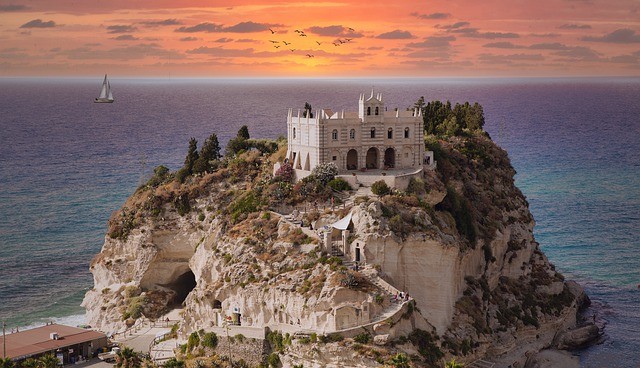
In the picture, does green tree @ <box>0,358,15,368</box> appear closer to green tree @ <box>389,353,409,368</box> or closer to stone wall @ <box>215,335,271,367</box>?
stone wall @ <box>215,335,271,367</box>

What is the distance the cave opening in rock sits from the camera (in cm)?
9925

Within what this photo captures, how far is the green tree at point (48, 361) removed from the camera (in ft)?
243

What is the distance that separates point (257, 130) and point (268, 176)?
10204 centimetres

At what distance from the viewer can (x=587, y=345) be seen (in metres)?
96.1

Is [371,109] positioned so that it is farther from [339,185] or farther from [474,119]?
[474,119]

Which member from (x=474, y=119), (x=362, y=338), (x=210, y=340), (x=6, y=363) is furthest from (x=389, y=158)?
(x=6, y=363)

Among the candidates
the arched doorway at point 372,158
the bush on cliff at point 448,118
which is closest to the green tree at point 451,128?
the bush on cliff at point 448,118

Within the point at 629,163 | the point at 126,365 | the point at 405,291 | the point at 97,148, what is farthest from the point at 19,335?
the point at 629,163

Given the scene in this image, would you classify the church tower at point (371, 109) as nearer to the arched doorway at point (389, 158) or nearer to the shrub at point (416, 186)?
the arched doorway at point (389, 158)

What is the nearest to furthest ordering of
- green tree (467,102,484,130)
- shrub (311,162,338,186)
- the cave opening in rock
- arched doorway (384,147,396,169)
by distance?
shrub (311,162,338,186) < arched doorway (384,147,396,169) < the cave opening in rock < green tree (467,102,484,130)

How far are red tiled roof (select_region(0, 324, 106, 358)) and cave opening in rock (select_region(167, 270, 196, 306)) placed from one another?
50.3ft

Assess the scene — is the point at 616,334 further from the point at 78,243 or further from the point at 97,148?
the point at 97,148

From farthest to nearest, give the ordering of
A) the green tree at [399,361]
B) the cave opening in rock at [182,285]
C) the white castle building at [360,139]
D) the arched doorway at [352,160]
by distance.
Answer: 1. the cave opening in rock at [182,285]
2. the arched doorway at [352,160]
3. the white castle building at [360,139]
4. the green tree at [399,361]

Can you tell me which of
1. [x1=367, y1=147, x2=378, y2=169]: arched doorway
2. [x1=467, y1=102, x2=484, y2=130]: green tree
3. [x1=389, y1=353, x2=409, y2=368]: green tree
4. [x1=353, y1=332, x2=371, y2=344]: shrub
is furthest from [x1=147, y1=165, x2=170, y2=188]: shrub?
[x1=389, y1=353, x2=409, y2=368]: green tree
